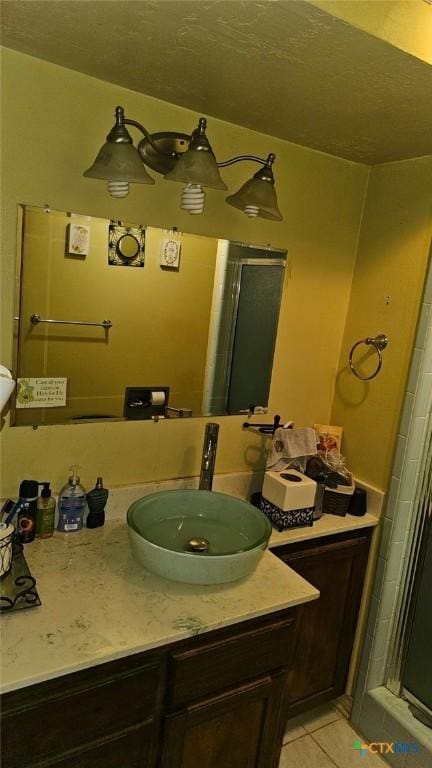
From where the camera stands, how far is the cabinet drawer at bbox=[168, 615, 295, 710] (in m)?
1.19

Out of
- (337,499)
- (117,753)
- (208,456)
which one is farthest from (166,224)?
(117,753)

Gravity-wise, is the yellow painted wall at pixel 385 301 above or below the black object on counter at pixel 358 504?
above

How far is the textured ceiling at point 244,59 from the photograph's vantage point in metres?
0.99

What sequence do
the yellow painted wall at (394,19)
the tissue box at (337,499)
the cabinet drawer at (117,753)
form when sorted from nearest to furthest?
the yellow painted wall at (394,19), the cabinet drawer at (117,753), the tissue box at (337,499)

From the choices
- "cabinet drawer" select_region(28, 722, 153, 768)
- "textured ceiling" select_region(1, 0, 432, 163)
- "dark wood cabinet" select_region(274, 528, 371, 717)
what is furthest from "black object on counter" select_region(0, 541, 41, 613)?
"textured ceiling" select_region(1, 0, 432, 163)

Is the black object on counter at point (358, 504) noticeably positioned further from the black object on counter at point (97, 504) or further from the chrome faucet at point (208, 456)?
the black object on counter at point (97, 504)

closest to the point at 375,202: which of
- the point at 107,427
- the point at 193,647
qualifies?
the point at 107,427

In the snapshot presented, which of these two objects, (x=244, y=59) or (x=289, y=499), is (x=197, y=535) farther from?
(x=244, y=59)

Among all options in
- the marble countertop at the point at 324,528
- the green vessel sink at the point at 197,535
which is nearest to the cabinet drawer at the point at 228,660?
the green vessel sink at the point at 197,535

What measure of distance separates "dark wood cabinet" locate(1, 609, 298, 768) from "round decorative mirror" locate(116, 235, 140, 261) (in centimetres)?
105

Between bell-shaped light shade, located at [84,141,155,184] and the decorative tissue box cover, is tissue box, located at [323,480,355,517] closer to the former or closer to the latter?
the decorative tissue box cover

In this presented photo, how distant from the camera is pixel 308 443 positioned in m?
1.80

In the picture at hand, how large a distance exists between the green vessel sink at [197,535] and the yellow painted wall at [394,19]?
116 cm

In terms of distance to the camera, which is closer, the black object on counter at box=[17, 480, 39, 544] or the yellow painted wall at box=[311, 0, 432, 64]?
the yellow painted wall at box=[311, 0, 432, 64]
